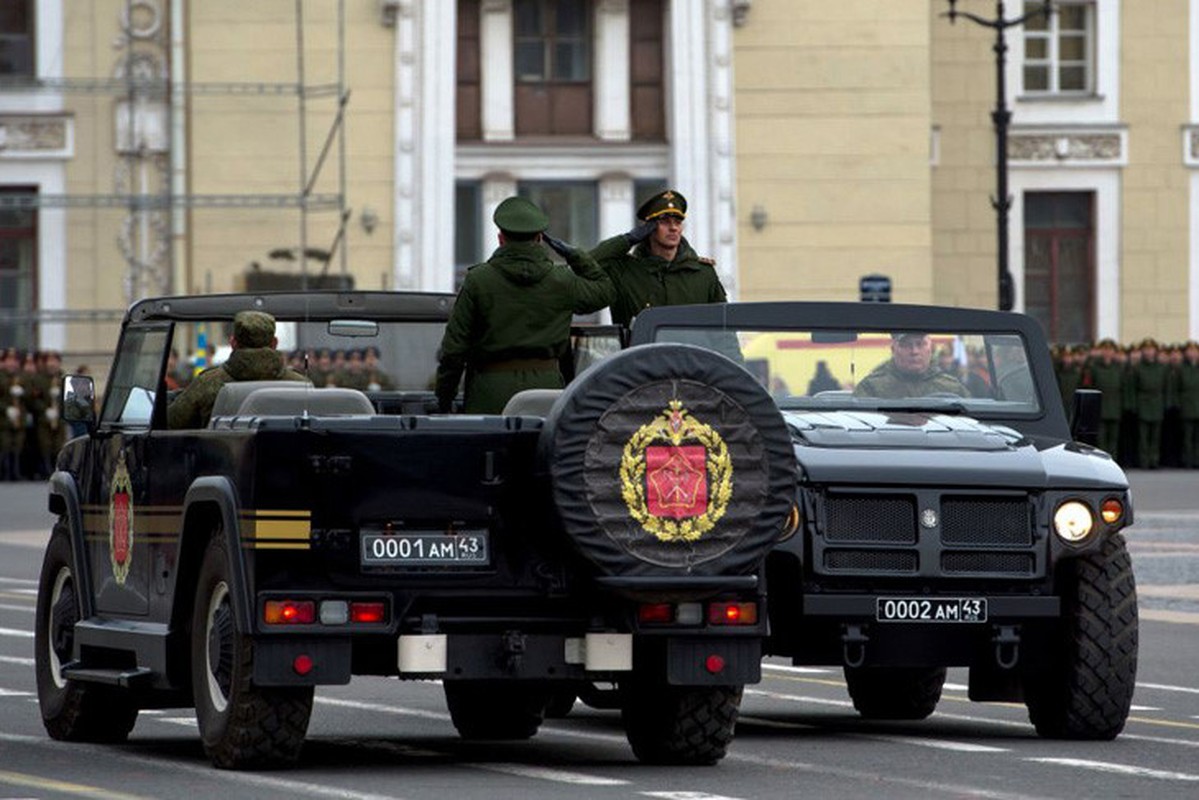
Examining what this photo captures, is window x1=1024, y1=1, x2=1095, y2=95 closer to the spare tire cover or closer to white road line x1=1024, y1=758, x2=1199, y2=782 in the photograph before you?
white road line x1=1024, y1=758, x2=1199, y2=782

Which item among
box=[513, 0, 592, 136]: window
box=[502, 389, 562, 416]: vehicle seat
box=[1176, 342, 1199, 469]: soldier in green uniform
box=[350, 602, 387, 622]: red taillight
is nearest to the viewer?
box=[350, 602, 387, 622]: red taillight

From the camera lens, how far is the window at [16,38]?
55750 millimetres

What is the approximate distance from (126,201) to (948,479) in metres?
42.3

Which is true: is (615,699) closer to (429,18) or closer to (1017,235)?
(429,18)

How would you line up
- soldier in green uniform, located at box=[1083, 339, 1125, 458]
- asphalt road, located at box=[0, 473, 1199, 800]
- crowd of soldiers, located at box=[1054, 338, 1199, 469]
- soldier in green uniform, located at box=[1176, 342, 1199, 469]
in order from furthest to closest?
soldier in green uniform, located at box=[1176, 342, 1199, 469], crowd of soldiers, located at box=[1054, 338, 1199, 469], soldier in green uniform, located at box=[1083, 339, 1125, 458], asphalt road, located at box=[0, 473, 1199, 800]

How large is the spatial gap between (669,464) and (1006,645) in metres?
2.51

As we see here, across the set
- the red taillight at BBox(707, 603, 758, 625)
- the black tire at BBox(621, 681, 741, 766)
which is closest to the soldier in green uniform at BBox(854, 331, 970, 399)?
the black tire at BBox(621, 681, 741, 766)

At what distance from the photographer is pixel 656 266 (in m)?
16.0

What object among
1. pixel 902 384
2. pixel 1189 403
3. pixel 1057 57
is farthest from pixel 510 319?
pixel 1057 57

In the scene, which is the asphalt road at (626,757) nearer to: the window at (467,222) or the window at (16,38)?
the window at (16,38)

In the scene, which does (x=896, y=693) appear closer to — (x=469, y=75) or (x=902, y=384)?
(x=902, y=384)

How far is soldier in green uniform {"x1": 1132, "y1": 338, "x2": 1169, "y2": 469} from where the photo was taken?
170ft

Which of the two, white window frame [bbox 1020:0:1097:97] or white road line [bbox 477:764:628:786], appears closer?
white road line [bbox 477:764:628:786]

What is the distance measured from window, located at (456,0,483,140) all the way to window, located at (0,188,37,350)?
23.5ft
